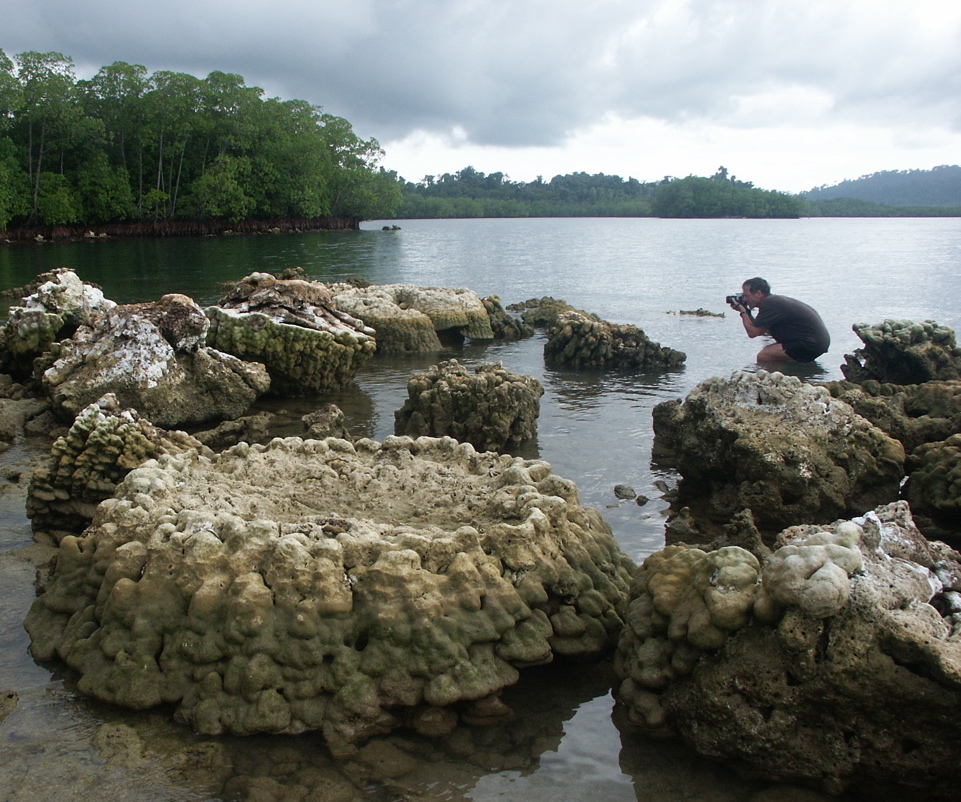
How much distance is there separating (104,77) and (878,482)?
59.0 meters

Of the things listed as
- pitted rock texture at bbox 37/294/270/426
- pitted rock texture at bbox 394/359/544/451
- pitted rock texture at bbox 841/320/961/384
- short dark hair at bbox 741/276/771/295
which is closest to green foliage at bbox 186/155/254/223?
short dark hair at bbox 741/276/771/295

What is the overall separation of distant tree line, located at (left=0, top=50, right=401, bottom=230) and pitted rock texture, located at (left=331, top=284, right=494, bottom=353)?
3899 cm

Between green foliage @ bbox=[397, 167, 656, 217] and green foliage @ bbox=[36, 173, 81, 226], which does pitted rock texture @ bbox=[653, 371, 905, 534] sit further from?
green foliage @ bbox=[397, 167, 656, 217]

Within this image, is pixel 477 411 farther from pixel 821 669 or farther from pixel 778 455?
pixel 821 669

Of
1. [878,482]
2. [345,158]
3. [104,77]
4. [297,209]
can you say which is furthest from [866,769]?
[345,158]

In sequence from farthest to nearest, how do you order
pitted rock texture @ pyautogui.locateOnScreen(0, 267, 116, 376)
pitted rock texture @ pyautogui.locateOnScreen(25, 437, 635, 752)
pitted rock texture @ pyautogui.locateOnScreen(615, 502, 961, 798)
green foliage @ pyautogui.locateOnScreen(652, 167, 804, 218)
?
green foliage @ pyautogui.locateOnScreen(652, 167, 804, 218)
pitted rock texture @ pyautogui.locateOnScreen(0, 267, 116, 376)
pitted rock texture @ pyautogui.locateOnScreen(25, 437, 635, 752)
pitted rock texture @ pyautogui.locateOnScreen(615, 502, 961, 798)

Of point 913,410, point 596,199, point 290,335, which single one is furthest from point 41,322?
point 596,199

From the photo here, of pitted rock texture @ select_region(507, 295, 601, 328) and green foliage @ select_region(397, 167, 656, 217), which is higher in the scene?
green foliage @ select_region(397, 167, 656, 217)

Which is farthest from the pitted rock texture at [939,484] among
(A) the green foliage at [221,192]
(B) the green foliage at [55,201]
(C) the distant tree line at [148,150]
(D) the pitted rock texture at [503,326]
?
(A) the green foliage at [221,192]

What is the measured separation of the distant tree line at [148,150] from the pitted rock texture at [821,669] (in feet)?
162

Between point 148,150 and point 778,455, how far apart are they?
62980 millimetres

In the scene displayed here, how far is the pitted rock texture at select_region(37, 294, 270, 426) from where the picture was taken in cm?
751

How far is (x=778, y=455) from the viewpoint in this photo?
5.55m

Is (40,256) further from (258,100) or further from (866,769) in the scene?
(866,769)
